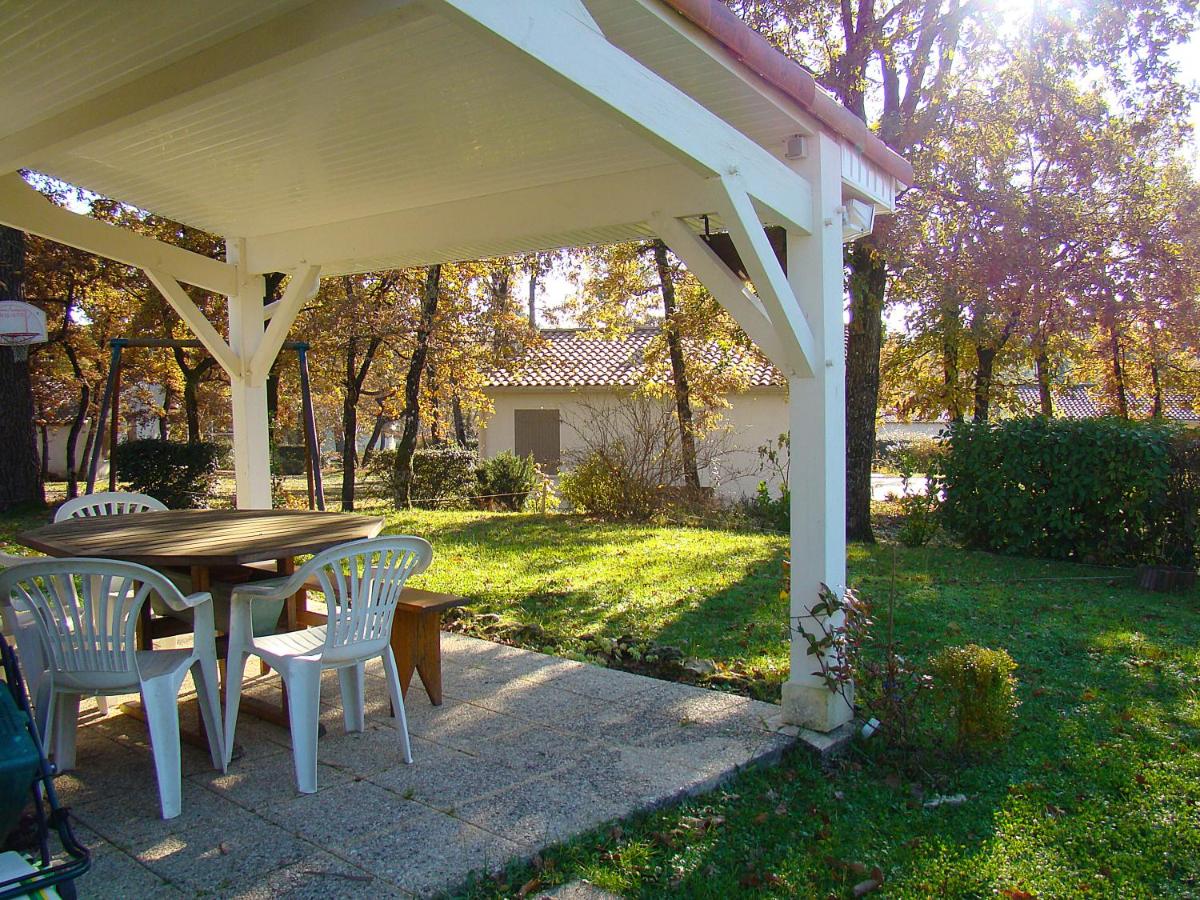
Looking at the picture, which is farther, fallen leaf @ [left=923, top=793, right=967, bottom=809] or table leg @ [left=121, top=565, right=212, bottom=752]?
table leg @ [left=121, top=565, right=212, bottom=752]

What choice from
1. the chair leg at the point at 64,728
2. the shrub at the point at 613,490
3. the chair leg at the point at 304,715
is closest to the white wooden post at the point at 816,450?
the chair leg at the point at 304,715

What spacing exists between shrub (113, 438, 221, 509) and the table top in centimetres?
766

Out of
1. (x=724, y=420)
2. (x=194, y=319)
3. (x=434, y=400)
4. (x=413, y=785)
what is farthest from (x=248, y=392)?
(x=724, y=420)

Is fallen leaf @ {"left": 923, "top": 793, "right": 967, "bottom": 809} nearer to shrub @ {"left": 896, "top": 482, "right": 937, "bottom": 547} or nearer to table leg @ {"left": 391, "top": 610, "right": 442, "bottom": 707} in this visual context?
table leg @ {"left": 391, "top": 610, "right": 442, "bottom": 707}

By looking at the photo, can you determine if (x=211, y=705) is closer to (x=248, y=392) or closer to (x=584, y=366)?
(x=248, y=392)

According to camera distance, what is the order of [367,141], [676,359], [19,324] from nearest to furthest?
[367,141]
[19,324]
[676,359]

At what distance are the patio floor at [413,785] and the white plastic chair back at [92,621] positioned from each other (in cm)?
52

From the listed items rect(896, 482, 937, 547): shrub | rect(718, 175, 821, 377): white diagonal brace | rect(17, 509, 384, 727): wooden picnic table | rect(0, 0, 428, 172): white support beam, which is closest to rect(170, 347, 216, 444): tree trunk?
rect(17, 509, 384, 727): wooden picnic table

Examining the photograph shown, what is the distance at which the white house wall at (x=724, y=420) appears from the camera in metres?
19.3

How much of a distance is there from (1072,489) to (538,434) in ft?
48.2

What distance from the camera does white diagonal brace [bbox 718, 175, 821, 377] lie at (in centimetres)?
345

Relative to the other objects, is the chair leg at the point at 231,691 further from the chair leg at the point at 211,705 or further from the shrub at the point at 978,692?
the shrub at the point at 978,692

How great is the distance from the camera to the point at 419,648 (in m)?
4.29

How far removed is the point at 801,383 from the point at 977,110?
909 centimetres
